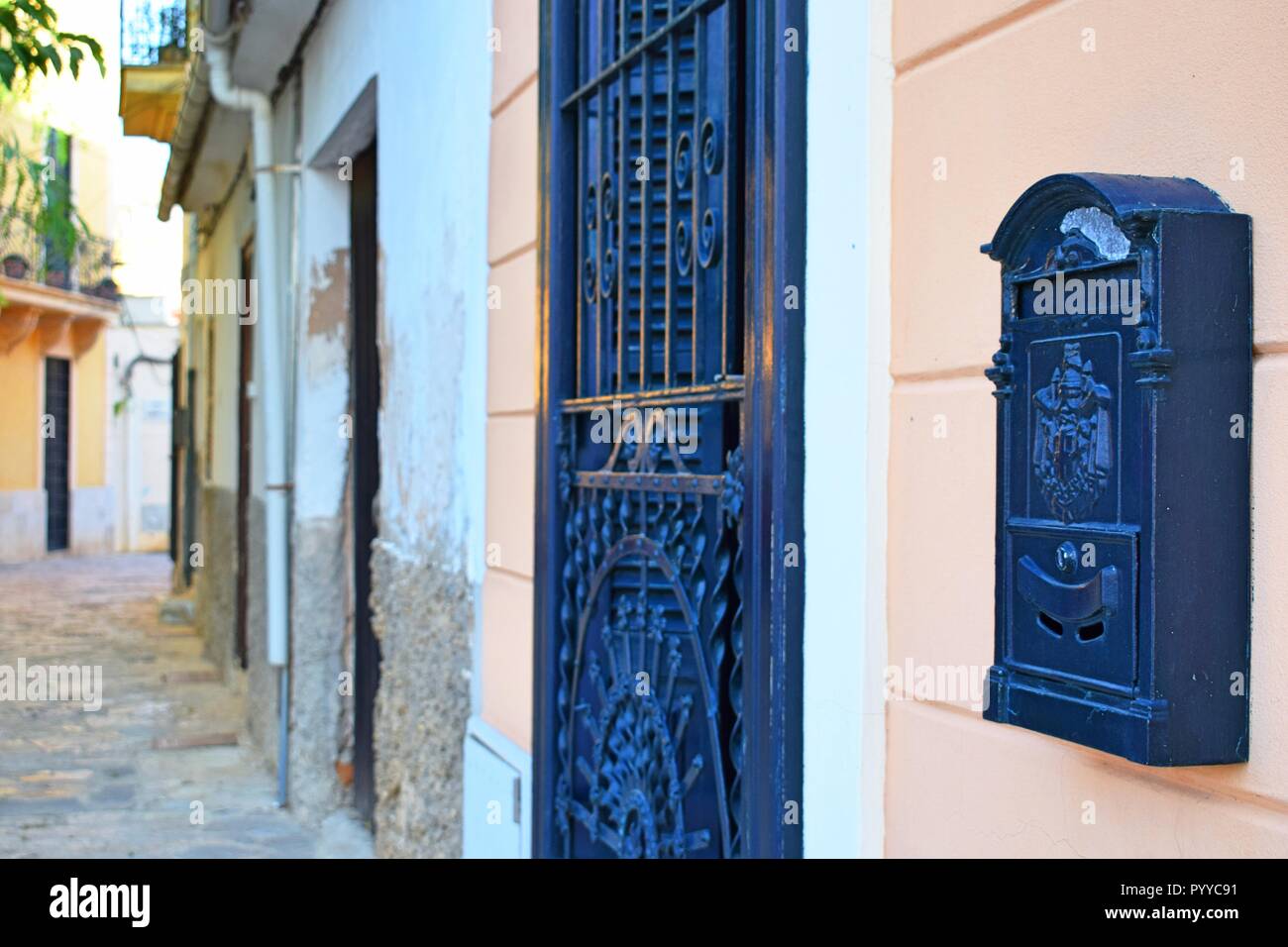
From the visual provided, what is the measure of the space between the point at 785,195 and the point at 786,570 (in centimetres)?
57

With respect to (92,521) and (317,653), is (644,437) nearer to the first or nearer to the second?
(317,653)

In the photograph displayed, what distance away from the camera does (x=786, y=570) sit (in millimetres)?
2162

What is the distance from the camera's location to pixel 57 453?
2520cm

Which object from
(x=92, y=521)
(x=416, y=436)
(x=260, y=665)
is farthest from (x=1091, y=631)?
(x=92, y=521)

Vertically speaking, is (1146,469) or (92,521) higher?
(1146,469)

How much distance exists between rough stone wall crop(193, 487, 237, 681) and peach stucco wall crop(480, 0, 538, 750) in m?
6.76

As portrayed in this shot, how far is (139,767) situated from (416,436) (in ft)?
11.9

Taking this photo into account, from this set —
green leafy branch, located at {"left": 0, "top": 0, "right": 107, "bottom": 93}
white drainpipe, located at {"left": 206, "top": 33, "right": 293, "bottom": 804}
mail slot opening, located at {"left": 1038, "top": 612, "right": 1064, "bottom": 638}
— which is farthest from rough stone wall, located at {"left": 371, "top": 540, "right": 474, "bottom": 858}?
mail slot opening, located at {"left": 1038, "top": 612, "right": 1064, "bottom": 638}

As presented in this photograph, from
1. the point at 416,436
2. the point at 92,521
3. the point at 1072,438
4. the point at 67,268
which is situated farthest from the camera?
the point at 92,521

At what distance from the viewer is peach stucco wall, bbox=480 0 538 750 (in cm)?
349
